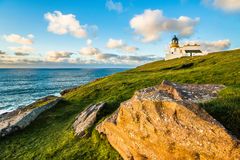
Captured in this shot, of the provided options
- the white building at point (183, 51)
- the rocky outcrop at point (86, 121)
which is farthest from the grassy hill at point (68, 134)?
the white building at point (183, 51)

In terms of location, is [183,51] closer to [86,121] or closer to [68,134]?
[86,121]

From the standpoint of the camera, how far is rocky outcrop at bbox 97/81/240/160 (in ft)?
35.4

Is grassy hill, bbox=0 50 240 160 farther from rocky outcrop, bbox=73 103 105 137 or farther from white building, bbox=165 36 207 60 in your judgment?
white building, bbox=165 36 207 60

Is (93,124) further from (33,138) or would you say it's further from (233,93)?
(233,93)

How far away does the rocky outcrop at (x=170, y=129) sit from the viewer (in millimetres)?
10797

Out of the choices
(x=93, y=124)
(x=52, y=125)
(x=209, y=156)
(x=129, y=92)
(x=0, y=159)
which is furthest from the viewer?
(x=129, y=92)

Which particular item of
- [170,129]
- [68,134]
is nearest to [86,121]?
[68,134]

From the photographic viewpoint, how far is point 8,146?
26.0 m

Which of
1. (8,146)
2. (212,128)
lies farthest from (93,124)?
(212,128)

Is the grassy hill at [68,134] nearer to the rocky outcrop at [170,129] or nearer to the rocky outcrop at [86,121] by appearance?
the rocky outcrop at [86,121]

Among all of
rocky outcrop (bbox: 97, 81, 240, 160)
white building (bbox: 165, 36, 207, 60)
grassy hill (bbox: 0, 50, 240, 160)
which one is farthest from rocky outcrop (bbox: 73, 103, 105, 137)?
white building (bbox: 165, 36, 207, 60)

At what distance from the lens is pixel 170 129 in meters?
12.1

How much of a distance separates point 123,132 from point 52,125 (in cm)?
1637

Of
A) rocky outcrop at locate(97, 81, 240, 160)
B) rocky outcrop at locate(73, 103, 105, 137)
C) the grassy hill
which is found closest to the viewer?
rocky outcrop at locate(97, 81, 240, 160)
